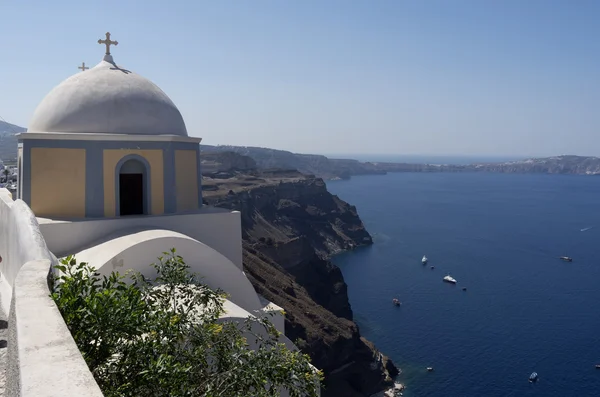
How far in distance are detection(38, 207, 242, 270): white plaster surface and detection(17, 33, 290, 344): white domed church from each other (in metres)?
0.02

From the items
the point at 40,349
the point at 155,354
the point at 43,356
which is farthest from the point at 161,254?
the point at 43,356

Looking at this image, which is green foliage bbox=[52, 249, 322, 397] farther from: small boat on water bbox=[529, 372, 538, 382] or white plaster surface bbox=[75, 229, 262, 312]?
small boat on water bbox=[529, 372, 538, 382]

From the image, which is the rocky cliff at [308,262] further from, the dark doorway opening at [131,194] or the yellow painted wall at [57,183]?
the yellow painted wall at [57,183]

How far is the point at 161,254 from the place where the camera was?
31.8ft

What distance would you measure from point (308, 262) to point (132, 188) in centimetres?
3597

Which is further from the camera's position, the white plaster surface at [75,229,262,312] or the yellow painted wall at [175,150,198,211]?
the yellow painted wall at [175,150,198,211]

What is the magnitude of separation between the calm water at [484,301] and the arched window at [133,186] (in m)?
24.1

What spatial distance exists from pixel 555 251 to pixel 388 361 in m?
41.7

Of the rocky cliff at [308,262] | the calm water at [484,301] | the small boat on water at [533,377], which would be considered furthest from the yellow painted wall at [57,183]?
the small boat on water at [533,377]

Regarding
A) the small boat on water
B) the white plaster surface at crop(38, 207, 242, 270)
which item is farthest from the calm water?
the white plaster surface at crop(38, 207, 242, 270)

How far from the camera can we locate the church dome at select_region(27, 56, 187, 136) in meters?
12.0

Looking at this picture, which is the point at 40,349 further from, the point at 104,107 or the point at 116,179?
the point at 104,107

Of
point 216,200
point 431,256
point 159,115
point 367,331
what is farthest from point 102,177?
point 431,256

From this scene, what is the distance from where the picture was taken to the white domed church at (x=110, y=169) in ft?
37.2
